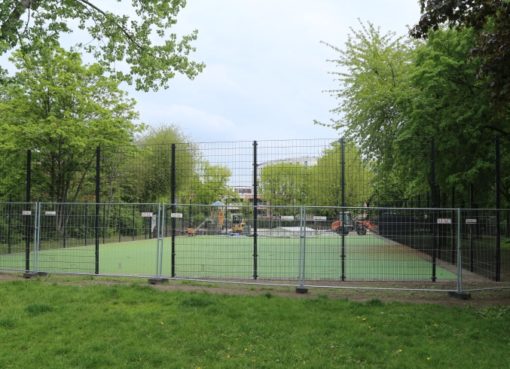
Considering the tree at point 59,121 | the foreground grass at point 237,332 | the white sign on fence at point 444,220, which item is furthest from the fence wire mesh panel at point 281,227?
the tree at point 59,121

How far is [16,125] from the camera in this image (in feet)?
66.5

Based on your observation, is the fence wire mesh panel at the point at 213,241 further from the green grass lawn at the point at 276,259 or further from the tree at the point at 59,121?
the tree at the point at 59,121

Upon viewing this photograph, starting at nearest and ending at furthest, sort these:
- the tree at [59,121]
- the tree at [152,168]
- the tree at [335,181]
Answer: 1. the tree at [335,181]
2. the tree at [152,168]
3. the tree at [59,121]

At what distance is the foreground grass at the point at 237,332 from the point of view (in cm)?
527

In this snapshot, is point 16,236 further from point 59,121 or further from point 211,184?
point 59,121

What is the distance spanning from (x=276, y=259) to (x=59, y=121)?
1344 cm

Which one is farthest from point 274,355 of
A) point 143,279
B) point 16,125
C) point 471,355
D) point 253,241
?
point 16,125

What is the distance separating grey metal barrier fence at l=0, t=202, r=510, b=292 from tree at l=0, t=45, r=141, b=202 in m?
8.97

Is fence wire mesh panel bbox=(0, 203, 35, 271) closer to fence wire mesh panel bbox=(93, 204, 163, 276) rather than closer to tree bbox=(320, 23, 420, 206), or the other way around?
fence wire mesh panel bbox=(93, 204, 163, 276)

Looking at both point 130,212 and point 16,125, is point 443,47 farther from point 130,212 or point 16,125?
point 16,125

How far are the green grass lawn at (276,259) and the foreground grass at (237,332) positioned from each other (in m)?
1.72

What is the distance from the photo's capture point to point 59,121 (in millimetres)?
20094

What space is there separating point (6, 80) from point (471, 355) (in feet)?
42.2

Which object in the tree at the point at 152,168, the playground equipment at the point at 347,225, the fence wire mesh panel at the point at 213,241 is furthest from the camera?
the tree at the point at 152,168
